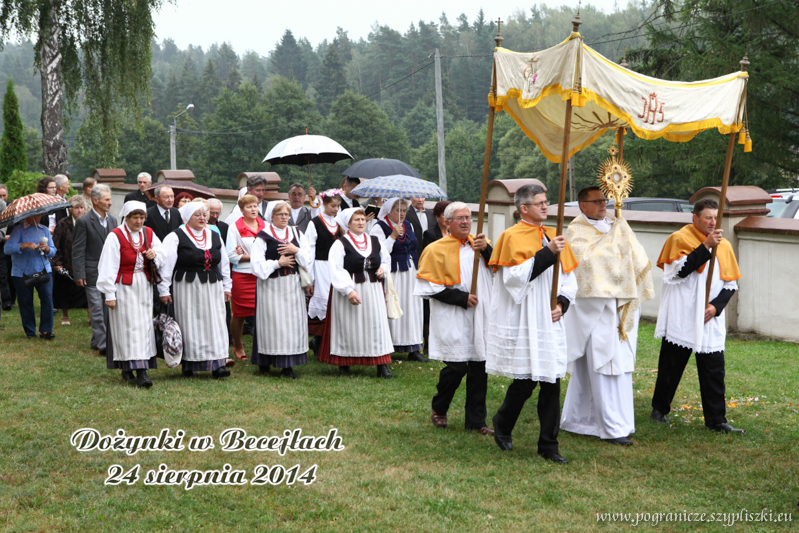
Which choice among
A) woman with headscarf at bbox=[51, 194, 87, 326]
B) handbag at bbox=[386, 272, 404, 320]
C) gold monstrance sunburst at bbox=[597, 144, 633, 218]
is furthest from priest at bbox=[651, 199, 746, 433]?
woman with headscarf at bbox=[51, 194, 87, 326]

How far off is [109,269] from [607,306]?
449cm

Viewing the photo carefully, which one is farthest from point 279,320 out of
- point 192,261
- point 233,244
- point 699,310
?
point 699,310

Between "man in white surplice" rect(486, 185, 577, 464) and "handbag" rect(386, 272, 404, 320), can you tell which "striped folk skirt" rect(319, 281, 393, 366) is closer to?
"handbag" rect(386, 272, 404, 320)

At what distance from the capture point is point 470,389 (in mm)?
6520

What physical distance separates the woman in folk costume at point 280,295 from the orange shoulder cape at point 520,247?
305 cm

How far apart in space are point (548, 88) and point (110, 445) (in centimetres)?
412

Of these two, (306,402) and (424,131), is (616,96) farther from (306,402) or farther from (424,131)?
(424,131)

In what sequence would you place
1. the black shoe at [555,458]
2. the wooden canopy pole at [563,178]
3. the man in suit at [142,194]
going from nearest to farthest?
the wooden canopy pole at [563,178] < the black shoe at [555,458] < the man in suit at [142,194]

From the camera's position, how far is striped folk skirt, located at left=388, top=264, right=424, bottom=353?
9.29 m

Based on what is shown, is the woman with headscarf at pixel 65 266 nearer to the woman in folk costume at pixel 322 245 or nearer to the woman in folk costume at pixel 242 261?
the woman in folk costume at pixel 242 261

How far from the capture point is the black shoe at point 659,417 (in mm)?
6820

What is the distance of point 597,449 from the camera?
606cm

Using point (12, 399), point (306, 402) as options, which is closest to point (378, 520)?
point (306, 402)

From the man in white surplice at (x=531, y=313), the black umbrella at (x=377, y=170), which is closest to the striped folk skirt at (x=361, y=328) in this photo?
the black umbrella at (x=377, y=170)
